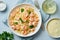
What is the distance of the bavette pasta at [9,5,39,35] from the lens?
1.74 meters

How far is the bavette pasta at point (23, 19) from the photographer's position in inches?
68.6

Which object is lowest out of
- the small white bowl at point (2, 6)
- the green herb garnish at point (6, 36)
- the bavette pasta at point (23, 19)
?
the green herb garnish at point (6, 36)

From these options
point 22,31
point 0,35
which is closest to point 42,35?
point 22,31

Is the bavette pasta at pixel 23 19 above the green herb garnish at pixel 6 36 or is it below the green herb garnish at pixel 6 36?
above

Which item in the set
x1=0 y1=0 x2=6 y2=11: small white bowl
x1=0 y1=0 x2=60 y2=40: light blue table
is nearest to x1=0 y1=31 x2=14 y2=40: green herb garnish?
x1=0 y1=0 x2=60 y2=40: light blue table

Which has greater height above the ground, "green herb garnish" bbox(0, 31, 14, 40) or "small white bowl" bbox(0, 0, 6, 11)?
"small white bowl" bbox(0, 0, 6, 11)

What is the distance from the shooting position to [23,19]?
175cm

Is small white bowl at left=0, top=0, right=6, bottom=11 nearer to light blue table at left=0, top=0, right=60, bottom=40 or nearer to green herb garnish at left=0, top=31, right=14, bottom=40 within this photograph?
light blue table at left=0, top=0, right=60, bottom=40

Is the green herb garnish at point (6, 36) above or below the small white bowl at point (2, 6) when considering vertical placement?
below

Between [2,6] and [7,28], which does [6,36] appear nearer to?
[7,28]

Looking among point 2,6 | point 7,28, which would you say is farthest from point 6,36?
point 2,6

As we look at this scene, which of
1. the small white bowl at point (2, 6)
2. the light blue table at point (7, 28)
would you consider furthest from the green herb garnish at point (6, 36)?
the small white bowl at point (2, 6)

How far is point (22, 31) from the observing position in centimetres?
174

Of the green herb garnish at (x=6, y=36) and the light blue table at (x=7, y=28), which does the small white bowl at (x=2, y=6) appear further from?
the green herb garnish at (x=6, y=36)
